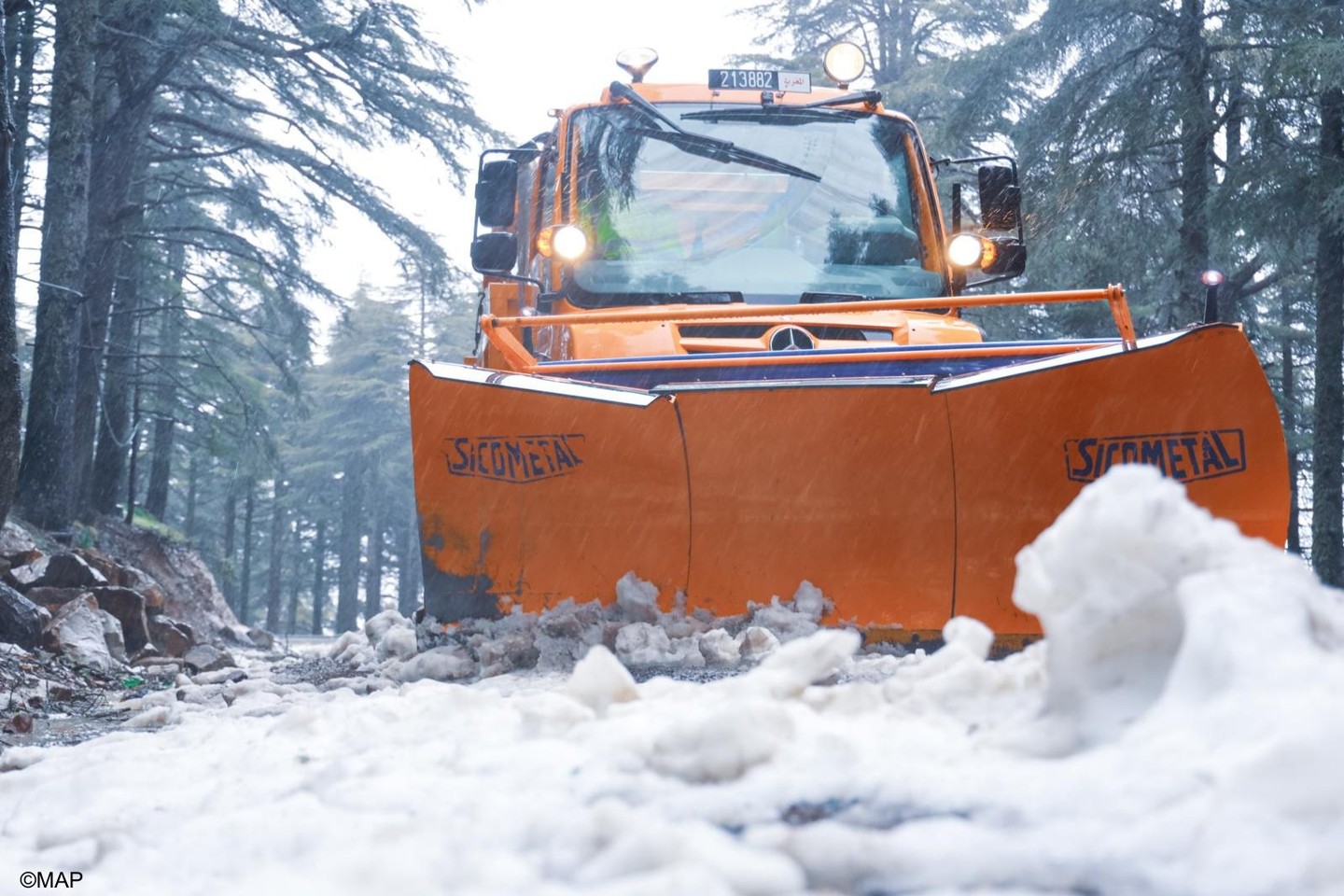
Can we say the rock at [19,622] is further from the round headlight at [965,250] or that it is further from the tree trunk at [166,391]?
the tree trunk at [166,391]

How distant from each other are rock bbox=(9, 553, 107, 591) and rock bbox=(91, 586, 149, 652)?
11 cm

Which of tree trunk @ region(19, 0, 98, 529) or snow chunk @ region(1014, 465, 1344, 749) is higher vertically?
tree trunk @ region(19, 0, 98, 529)

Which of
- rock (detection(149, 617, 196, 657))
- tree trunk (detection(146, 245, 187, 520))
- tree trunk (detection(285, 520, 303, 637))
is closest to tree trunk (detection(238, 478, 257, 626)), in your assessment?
tree trunk (detection(285, 520, 303, 637))

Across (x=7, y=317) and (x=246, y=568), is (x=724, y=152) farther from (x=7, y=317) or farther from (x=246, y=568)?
(x=246, y=568)

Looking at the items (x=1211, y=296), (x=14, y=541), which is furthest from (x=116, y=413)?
(x=1211, y=296)

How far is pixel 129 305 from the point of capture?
17.9 meters

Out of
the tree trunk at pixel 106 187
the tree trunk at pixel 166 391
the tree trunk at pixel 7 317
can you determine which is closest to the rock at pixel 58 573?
the tree trunk at pixel 7 317

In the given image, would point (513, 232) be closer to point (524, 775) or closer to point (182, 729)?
point (182, 729)

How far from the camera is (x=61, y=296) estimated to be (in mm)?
11141

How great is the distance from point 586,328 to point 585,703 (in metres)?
3.59

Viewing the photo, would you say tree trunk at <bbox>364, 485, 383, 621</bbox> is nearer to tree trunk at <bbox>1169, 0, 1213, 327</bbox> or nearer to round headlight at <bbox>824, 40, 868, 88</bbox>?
tree trunk at <bbox>1169, 0, 1213, 327</bbox>

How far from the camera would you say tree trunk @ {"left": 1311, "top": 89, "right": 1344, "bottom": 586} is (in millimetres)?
11914

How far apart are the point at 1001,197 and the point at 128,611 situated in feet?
22.1

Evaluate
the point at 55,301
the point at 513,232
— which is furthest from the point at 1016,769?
the point at 55,301
